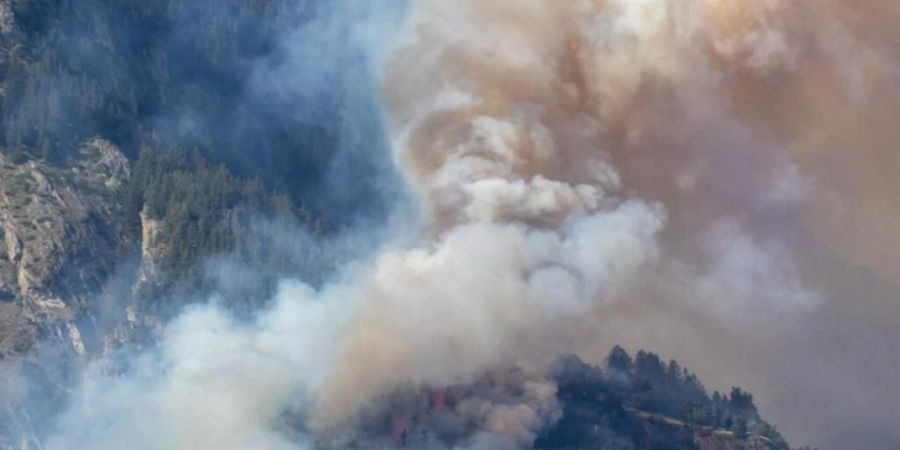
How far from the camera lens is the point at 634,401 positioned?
15375cm

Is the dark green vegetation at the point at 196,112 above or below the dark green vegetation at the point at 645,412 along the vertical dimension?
above

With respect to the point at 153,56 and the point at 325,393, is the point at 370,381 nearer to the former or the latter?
the point at 325,393

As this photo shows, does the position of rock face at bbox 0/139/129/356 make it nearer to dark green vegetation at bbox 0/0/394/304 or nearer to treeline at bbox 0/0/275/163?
dark green vegetation at bbox 0/0/394/304

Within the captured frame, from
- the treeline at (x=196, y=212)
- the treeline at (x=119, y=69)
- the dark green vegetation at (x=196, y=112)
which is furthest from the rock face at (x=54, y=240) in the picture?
the treeline at (x=119, y=69)

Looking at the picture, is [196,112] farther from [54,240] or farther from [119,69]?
[54,240]

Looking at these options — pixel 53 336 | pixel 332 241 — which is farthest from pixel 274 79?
pixel 53 336

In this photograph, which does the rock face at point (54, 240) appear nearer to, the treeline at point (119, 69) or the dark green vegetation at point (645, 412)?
the treeline at point (119, 69)

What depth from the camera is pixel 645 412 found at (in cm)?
15262

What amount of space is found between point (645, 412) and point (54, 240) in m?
56.4

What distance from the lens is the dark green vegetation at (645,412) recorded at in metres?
142

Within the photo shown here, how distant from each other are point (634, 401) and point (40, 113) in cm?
6200

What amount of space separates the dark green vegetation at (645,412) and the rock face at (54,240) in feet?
138

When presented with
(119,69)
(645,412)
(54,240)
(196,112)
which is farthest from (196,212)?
(645,412)

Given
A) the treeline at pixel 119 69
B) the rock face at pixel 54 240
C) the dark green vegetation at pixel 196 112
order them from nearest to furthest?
1. the rock face at pixel 54 240
2. the dark green vegetation at pixel 196 112
3. the treeline at pixel 119 69
